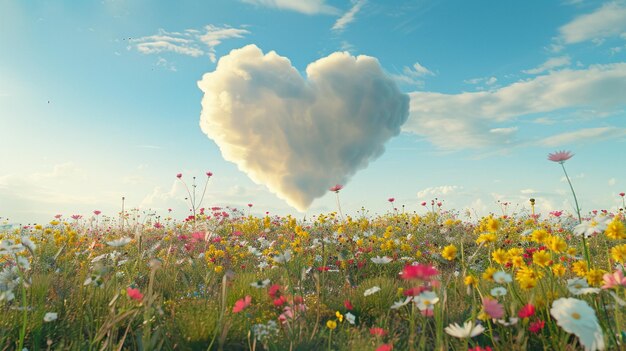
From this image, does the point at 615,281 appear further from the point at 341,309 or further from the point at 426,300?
the point at 341,309

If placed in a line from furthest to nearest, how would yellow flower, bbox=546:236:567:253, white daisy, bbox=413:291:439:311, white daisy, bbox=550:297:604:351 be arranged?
yellow flower, bbox=546:236:567:253
white daisy, bbox=413:291:439:311
white daisy, bbox=550:297:604:351

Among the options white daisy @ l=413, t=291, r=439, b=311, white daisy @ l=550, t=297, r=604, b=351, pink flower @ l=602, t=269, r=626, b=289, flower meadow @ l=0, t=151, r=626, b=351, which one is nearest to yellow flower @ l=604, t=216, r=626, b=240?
flower meadow @ l=0, t=151, r=626, b=351

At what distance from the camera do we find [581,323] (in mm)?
1834

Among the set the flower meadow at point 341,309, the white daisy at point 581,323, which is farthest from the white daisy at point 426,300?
the white daisy at point 581,323

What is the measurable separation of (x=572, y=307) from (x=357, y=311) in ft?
6.31

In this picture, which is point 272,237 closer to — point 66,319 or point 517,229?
point 517,229

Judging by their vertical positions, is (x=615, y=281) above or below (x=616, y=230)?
below

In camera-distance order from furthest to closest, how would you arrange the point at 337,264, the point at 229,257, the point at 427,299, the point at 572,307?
the point at 229,257, the point at 337,264, the point at 427,299, the point at 572,307

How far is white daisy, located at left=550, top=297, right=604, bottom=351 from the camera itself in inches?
70.4

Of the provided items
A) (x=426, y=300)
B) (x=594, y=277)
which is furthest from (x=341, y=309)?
(x=594, y=277)

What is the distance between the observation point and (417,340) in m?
3.03

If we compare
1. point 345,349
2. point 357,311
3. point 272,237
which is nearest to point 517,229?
point 272,237

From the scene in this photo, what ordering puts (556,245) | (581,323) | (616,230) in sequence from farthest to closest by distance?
1. (556,245)
2. (616,230)
3. (581,323)

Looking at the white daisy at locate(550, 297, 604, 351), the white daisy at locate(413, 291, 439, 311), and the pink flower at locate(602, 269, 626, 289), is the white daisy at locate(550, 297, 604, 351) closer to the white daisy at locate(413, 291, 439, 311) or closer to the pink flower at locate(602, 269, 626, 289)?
the pink flower at locate(602, 269, 626, 289)
